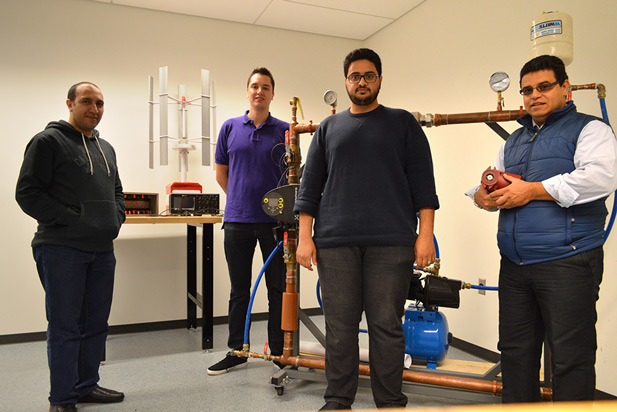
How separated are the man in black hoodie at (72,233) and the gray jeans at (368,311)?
1.09 meters

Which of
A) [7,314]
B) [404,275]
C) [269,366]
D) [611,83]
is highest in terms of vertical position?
[611,83]

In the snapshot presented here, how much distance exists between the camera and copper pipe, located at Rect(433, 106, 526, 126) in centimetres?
197

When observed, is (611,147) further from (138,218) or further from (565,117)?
(138,218)

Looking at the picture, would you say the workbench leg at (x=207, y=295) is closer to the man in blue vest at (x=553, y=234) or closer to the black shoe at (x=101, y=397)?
the black shoe at (x=101, y=397)

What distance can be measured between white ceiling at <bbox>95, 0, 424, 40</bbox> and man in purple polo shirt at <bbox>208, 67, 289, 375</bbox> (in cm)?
138

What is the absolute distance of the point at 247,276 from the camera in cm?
264

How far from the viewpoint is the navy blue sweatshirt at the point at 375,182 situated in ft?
5.57

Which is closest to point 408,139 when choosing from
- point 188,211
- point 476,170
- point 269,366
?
point 476,170

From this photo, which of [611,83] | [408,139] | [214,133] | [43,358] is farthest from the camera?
[214,133]

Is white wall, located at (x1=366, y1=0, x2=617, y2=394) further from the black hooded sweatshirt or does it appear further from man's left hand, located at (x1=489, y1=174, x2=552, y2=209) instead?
the black hooded sweatshirt

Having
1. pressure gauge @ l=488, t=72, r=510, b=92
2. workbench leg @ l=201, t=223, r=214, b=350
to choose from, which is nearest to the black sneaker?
workbench leg @ l=201, t=223, r=214, b=350

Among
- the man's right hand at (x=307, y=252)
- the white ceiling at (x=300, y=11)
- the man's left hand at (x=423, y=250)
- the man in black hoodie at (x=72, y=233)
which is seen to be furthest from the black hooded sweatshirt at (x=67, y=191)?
the white ceiling at (x=300, y=11)

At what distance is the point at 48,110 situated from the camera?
344 centimetres

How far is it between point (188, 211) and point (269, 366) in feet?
4.11
